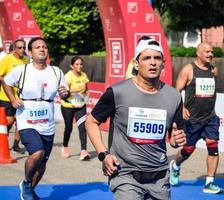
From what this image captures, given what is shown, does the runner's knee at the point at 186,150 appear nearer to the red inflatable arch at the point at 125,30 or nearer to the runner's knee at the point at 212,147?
the runner's knee at the point at 212,147

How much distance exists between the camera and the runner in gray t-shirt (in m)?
4.73

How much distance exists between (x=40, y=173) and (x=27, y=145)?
0.46 m

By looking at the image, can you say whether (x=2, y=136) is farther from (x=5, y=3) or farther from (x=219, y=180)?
(x=5, y=3)

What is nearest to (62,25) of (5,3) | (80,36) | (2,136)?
(80,36)

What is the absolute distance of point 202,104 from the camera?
318 inches

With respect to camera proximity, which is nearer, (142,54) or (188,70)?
(142,54)

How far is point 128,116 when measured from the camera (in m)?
4.77

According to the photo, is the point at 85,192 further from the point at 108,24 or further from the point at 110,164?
the point at 108,24

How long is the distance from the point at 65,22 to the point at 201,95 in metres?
13.3

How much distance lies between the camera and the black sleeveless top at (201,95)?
26.4 ft

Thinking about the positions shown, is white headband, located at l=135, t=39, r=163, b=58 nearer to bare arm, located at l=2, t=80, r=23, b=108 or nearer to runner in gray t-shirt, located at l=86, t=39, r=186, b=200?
runner in gray t-shirt, located at l=86, t=39, r=186, b=200

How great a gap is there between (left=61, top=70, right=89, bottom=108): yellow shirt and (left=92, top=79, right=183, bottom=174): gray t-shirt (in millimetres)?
5806

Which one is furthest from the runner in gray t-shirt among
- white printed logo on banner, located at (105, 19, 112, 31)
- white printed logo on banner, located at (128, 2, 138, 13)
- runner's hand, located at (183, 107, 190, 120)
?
white printed logo on banner, located at (105, 19, 112, 31)

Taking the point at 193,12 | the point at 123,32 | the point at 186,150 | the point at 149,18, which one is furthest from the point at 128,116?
the point at 193,12
